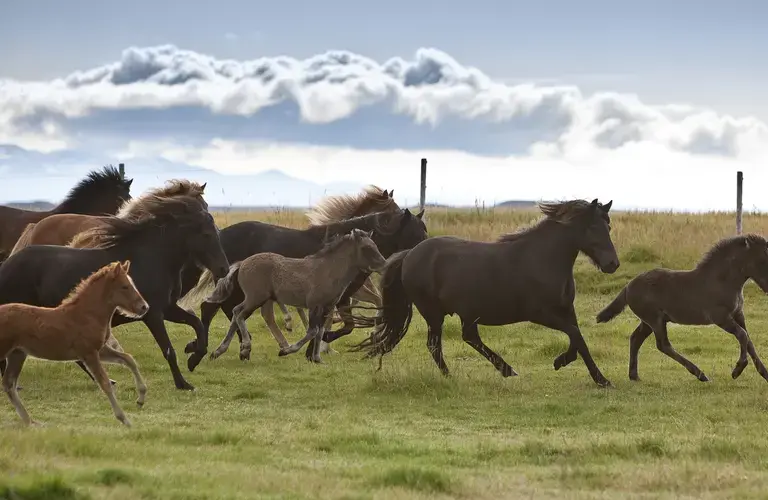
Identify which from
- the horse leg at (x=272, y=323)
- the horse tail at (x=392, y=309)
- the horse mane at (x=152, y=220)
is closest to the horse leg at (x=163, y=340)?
the horse mane at (x=152, y=220)

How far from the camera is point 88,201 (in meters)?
15.5

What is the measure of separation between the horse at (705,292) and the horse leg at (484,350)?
3.97ft

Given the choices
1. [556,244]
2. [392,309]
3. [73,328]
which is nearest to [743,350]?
[556,244]

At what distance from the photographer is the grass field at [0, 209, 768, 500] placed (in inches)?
247

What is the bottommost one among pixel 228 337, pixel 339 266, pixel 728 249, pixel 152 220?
pixel 228 337

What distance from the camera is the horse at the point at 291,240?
1321 centimetres

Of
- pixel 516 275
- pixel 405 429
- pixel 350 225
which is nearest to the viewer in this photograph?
pixel 405 429

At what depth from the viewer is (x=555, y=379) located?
11086 mm

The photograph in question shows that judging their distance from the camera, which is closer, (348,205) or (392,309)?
(392,309)

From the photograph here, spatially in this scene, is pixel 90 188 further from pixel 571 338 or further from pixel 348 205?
pixel 571 338

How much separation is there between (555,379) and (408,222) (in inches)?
131

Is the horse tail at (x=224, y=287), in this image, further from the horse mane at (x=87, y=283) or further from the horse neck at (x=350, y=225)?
the horse mane at (x=87, y=283)

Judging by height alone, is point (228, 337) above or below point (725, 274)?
below

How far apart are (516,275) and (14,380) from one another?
4.72 meters
